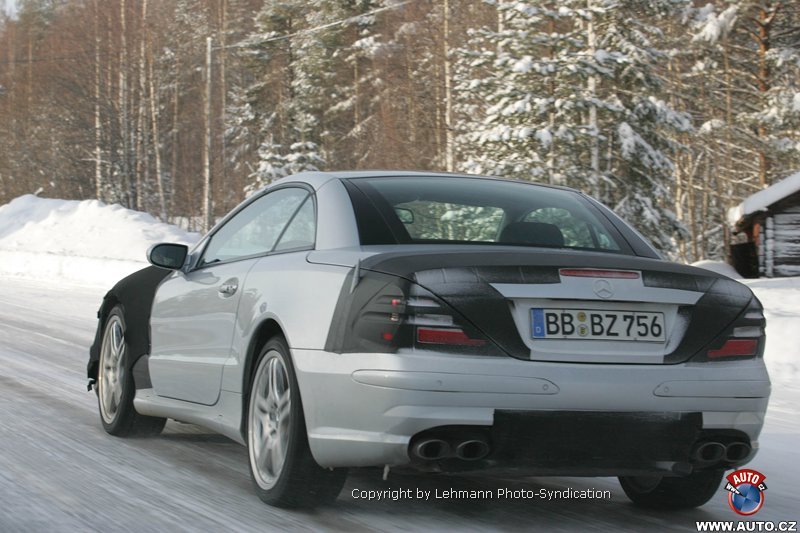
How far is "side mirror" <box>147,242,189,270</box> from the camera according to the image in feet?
20.2

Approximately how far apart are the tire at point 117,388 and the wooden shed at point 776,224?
22.9 metres

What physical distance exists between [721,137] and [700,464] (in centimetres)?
3259

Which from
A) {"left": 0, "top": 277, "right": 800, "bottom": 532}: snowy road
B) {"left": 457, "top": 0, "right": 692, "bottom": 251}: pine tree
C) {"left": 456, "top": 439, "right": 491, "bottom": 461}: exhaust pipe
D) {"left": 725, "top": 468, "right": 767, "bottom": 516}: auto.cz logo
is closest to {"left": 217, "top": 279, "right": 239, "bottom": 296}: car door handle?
{"left": 0, "top": 277, "right": 800, "bottom": 532}: snowy road

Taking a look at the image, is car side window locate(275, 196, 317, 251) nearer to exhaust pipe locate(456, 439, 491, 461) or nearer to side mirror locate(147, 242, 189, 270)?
side mirror locate(147, 242, 189, 270)

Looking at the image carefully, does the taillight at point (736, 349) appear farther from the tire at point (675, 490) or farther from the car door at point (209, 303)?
the car door at point (209, 303)

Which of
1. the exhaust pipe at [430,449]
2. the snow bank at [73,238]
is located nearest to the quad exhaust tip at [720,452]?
the exhaust pipe at [430,449]

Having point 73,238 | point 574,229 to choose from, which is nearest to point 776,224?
point 73,238

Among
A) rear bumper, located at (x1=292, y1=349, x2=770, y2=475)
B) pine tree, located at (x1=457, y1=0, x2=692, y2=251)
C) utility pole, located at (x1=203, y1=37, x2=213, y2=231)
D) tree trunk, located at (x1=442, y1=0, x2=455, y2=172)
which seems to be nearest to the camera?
rear bumper, located at (x1=292, y1=349, x2=770, y2=475)

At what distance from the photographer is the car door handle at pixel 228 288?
541 centimetres

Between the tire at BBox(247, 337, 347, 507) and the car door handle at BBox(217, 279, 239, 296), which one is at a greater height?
the car door handle at BBox(217, 279, 239, 296)

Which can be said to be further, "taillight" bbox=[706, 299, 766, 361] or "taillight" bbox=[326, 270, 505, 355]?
"taillight" bbox=[706, 299, 766, 361]

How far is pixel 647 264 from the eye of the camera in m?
4.51

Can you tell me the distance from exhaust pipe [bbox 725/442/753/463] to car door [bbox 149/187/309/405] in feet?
6.85

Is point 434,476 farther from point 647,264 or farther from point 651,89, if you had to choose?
point 651,89
